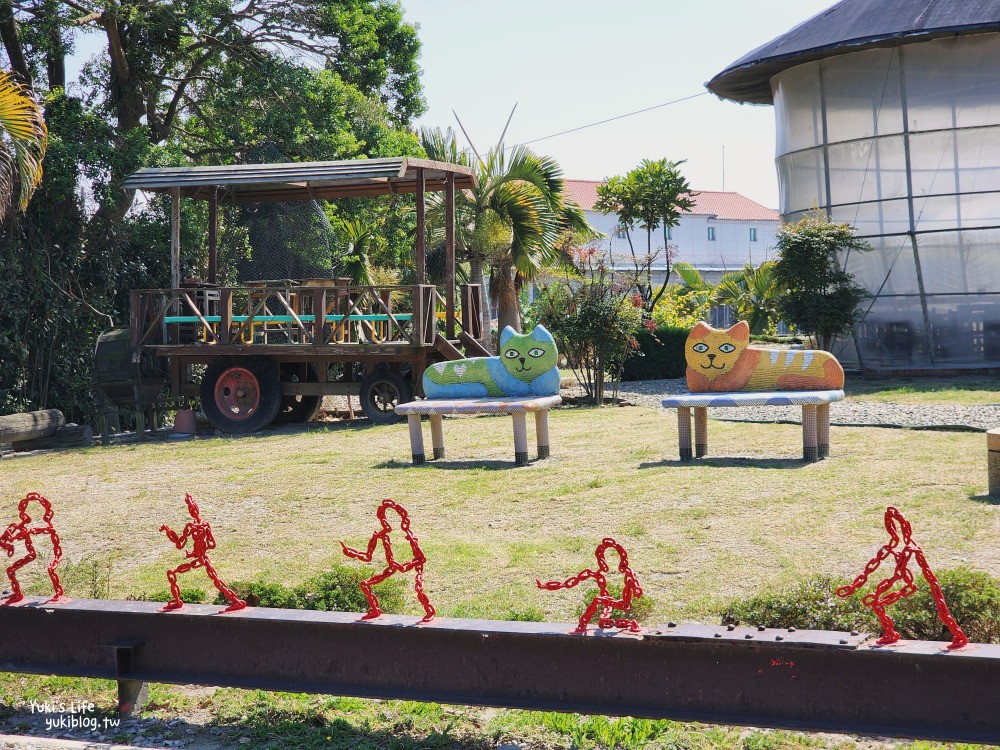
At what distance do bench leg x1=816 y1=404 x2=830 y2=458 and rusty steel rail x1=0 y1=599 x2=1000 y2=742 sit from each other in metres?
5.84

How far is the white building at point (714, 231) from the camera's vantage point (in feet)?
207

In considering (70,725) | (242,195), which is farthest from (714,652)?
(242,195)

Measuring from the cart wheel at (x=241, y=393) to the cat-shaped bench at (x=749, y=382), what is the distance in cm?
692

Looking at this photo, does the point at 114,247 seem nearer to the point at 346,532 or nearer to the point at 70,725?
the point at 346,532

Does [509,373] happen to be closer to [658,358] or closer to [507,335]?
[507,335]

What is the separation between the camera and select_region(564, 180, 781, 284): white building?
63.1 metres

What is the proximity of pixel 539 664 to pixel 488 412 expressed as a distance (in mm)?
5710

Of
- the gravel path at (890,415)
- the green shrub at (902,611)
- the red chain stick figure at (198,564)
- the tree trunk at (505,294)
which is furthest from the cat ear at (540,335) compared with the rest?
the tree trunk at (505,294)

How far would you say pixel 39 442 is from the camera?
593 inches

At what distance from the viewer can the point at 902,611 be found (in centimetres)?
460

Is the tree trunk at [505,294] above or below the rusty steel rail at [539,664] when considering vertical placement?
above

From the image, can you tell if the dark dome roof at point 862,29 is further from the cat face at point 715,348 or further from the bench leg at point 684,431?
the bench leg at point 684,431

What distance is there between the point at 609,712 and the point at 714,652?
418 mm

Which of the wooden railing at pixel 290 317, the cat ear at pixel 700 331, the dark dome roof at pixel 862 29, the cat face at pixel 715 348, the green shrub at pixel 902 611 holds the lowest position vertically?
the green shrub at pixel 902 611
